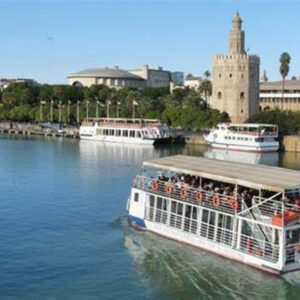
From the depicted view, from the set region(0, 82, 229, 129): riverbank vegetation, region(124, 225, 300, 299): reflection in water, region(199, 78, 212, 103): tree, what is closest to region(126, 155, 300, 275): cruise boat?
region(124, 225, 300, 299): reflection in water

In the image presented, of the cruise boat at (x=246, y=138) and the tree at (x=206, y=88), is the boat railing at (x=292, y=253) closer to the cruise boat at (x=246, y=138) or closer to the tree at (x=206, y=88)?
Answer: the cruise boat at (x=246, y=138)

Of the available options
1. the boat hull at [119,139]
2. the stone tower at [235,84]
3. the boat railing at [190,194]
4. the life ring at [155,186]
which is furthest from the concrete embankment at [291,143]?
the life ring at [155,186]

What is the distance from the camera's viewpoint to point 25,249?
31.6m

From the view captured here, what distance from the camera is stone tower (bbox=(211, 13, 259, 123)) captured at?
12912cm

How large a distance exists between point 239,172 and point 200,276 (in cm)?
633

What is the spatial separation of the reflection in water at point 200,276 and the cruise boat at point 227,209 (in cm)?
56

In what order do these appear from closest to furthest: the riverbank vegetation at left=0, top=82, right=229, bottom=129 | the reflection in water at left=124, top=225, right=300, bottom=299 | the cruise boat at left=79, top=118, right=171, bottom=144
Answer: the reflection in water at left=124, top=225, right=300, bottom=299 → the cruise boat at left=79, top=118, right=171, bottom=144 → the riverbank vegetation at left=0, top=82, right=229, bottom=129

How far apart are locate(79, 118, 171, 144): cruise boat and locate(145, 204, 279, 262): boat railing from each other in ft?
237

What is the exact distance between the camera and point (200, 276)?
27578 millimetres

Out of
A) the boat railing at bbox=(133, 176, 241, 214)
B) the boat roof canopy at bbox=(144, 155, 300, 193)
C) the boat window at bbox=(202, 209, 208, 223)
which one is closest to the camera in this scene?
the boat roof canopy at bbox=(144, 155, 300, 193)

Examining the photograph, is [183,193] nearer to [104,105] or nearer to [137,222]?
[137,222]

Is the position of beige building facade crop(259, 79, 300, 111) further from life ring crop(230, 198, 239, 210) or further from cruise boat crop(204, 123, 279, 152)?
life ring crop(230, 198, 239, 210)

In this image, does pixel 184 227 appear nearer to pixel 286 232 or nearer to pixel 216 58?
pixel 286 232

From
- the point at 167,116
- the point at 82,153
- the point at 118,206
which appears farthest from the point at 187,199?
the point at 167,116
